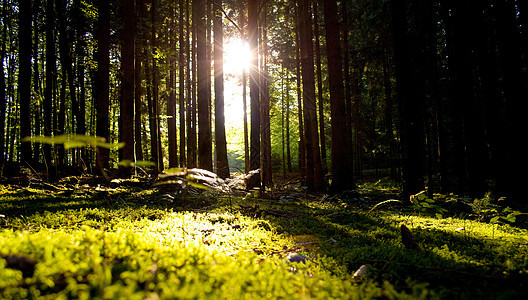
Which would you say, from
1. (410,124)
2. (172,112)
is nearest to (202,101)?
(410,124)

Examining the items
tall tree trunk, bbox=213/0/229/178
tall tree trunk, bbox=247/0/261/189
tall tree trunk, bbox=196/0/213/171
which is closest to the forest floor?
tall tree trunk, bbox=247/0/261/189

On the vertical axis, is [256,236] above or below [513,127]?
below

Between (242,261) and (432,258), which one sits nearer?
(242,261)

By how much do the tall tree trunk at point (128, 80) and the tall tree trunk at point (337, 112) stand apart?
7.64 metres

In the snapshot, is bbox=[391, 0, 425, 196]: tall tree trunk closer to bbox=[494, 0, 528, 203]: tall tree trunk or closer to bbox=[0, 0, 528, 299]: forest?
bbox=[0, 0, 528, 299]: forest

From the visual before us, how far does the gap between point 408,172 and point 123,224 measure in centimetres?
821

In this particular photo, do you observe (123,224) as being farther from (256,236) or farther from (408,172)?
(408,172)

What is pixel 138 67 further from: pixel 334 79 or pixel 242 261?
pixel 242 261

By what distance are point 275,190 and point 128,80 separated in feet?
25.0

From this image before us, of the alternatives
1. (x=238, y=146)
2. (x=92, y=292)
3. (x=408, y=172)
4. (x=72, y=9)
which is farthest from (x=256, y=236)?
(x=238, y=146)

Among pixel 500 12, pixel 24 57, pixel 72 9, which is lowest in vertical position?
pixel 500 12

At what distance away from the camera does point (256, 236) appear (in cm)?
316

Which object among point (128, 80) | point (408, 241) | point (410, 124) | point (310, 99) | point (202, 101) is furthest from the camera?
point (310, 99)

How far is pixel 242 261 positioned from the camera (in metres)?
1.82
